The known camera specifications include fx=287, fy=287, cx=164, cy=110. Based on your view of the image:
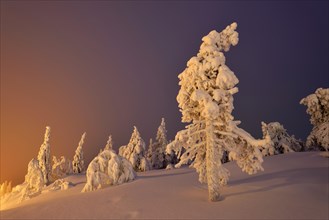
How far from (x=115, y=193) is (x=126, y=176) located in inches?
311

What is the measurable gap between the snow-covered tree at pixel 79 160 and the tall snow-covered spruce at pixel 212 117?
168ft

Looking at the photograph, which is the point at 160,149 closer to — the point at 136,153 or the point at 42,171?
the point at 136,153

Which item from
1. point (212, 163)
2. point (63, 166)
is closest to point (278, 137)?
point (212, 163)

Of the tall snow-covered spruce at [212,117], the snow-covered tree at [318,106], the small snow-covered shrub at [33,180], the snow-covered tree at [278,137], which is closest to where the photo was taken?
the tall snow-covered spruce at [212,117]

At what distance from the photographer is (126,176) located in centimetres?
2650

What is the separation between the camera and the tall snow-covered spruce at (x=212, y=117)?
1591 cm

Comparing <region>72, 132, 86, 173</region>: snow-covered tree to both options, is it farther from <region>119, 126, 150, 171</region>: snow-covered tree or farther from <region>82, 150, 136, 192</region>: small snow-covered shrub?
<region>82, 150, 136, 192</region>: small snow-covered shrub

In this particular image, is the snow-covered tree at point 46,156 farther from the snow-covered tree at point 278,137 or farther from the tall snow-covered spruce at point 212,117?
the tall snow-covered spruce at point 212,117

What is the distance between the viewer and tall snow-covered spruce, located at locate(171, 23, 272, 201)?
626 inches

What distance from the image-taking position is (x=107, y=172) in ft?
86.1

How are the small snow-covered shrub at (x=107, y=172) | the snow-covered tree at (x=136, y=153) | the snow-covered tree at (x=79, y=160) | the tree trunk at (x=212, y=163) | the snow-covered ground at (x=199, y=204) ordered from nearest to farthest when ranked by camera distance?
the snow-covered ground at (x=199, y=204) → the tree trunk at (x=212, y=163) → the small snow-covered shrub at (x=107, y=172) → the snow-covered tree at (x=136, y=153) → the snow-covered tree at (x=79, y=160)

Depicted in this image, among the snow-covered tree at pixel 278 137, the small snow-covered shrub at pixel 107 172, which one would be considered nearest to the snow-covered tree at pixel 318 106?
the snow-covered tree at pixel 278 137

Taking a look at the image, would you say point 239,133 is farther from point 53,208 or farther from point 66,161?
point 66,161

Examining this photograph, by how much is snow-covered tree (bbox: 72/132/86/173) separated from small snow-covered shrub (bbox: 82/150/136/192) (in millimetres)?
38866
